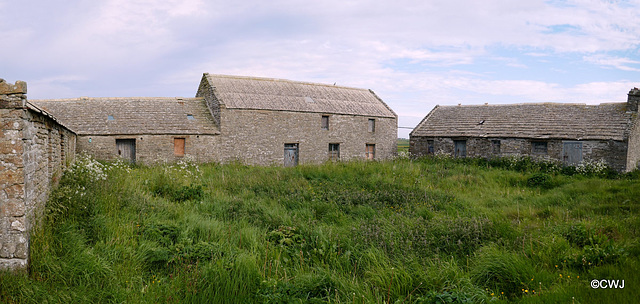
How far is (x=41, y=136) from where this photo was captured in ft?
23.0

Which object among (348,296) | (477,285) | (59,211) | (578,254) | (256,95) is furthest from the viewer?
(256,95)

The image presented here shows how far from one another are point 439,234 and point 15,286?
6827 millimetres

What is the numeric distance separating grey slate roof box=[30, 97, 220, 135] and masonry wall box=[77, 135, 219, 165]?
11.5 inches

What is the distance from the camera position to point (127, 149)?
1986 cm

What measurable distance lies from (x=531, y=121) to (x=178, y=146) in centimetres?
2108

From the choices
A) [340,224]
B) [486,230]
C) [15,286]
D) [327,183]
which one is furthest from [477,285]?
[327,183]

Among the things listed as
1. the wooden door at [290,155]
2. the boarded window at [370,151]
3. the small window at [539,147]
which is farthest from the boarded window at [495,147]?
the wooden door at [290,155]

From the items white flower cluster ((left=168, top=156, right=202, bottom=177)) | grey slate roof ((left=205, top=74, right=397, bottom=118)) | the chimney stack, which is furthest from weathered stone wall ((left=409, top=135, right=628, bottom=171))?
white flower cluster ((left=168, top=156, right=202, bottom=177))

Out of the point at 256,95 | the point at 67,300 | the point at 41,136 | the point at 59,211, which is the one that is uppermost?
the point at 256,95

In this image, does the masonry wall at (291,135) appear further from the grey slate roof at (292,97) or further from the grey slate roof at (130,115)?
the grey slate roof at (130,115)

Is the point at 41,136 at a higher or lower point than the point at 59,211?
higher

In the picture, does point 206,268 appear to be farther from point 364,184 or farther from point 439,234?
point 364,184

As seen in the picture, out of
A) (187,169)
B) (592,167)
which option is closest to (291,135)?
(187,169)

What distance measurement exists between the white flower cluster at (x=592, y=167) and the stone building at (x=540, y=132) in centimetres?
33
